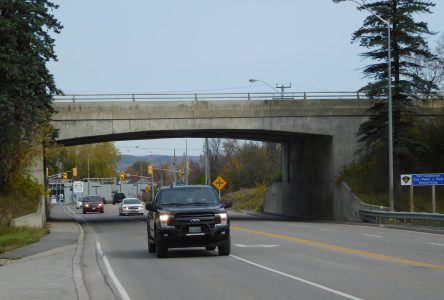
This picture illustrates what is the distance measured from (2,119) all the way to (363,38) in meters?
21.1

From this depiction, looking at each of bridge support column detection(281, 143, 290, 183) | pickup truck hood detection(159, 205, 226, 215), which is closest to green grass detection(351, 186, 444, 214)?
bridge support column detection(281, 143, 290, 183)

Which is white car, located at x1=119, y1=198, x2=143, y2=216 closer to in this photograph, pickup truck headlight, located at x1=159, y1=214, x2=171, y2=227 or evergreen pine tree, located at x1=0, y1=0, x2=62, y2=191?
evergreen pine tree, located at x1=0, y1=0, x2=62, y2=191

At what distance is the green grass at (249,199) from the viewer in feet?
252

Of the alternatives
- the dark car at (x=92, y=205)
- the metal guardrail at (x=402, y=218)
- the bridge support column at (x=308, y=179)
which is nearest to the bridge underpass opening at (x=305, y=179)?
the bridge support column at (x=308, y=179)

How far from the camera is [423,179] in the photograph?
1430 inches

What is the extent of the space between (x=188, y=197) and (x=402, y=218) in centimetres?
1855

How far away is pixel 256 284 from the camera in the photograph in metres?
13.0

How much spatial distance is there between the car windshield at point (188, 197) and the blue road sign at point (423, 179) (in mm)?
19333

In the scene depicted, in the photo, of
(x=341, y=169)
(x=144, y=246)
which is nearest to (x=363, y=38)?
(x=341, y=169)

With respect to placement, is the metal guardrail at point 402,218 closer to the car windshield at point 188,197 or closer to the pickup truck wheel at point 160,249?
the car windshield at point 188,197

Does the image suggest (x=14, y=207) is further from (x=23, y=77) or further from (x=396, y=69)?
(x=396, y=69)

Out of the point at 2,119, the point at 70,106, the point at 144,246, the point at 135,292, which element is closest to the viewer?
the point at 135,292

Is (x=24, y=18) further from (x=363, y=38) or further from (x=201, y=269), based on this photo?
(x=201, y=269)

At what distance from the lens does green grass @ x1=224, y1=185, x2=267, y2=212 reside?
7669 cm
